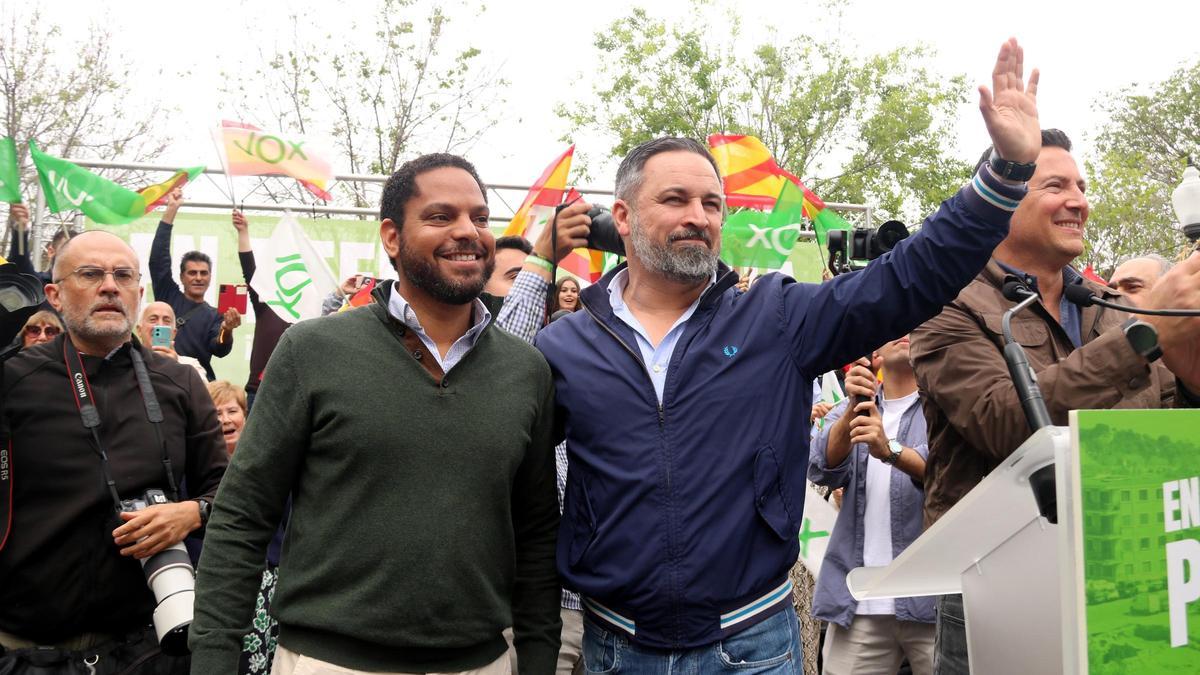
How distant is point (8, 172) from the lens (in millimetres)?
7535

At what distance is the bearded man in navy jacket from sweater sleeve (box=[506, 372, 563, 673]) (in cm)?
7

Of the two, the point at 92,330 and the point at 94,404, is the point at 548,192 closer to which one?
the point at 92,330

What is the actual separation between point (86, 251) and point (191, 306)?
4332 millimetres

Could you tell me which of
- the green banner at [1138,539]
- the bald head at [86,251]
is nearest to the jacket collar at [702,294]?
the green banner at [1138,539]

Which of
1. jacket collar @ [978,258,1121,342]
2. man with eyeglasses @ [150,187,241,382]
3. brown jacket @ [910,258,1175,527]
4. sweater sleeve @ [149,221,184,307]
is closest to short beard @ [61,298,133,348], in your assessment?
brown jacket @ [910,258,1175,527]

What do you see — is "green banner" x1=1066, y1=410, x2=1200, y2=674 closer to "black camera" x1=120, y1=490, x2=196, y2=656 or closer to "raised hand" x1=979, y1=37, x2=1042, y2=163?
"raised hand" x1=979, y1=37, x2=1042, y2=163

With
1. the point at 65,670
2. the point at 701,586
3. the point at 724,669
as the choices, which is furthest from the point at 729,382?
the point at 65,670

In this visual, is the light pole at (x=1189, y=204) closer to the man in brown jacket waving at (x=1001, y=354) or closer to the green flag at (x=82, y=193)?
the man in brown jacket waving at (x=1001, y=354)

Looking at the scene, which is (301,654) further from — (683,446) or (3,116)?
(3,116)

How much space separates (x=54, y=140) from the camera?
763 inches

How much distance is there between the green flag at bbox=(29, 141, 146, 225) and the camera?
8234mm

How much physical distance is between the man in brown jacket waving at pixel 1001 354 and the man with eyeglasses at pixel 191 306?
5696 mm

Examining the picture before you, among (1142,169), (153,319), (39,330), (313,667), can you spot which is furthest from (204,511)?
(1142,169)

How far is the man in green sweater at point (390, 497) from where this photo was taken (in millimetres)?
2439
